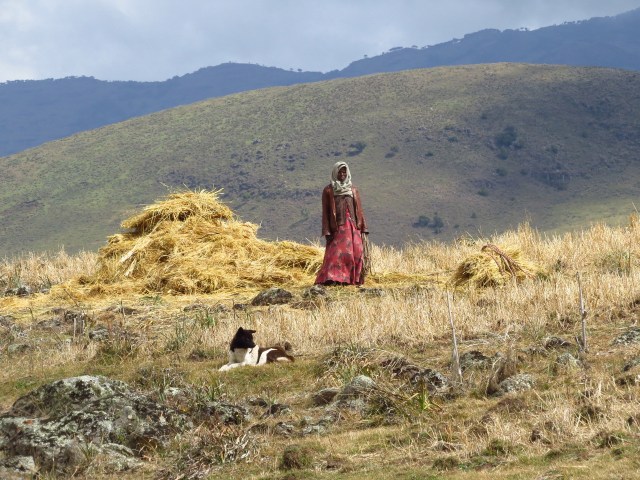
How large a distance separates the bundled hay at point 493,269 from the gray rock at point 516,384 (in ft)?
17.7

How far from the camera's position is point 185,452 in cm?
765

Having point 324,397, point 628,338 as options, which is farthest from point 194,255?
point 628,338

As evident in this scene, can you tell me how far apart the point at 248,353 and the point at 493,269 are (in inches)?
198

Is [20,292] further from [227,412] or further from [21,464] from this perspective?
[21,464]

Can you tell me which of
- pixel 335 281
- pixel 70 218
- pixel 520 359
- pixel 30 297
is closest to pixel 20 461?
pixel 520 359

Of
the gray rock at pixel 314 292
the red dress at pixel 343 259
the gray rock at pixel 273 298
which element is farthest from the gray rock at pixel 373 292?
the gray rock at pixel 273 298

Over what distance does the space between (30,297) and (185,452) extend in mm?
9948

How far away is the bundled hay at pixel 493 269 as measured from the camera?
14.4 meters

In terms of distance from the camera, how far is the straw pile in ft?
53.8

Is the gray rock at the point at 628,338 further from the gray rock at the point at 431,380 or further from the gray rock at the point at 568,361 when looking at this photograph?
the gray rock at the point at 431,380

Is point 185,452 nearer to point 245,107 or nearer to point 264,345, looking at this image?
point 264,345

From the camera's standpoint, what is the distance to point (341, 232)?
15789mm

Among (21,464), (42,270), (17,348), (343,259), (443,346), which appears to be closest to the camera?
(21,464)

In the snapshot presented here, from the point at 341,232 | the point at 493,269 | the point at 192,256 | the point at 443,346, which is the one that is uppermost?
the point at 341,232
